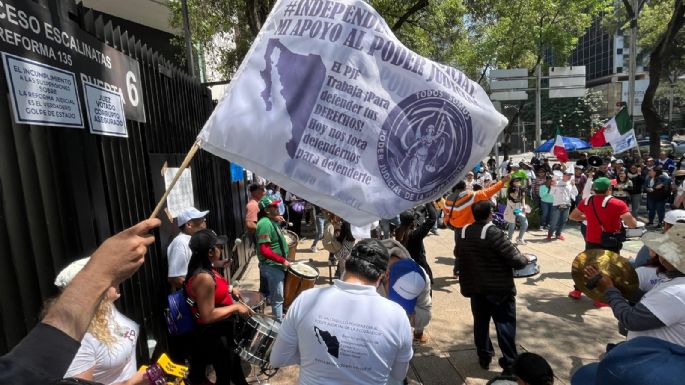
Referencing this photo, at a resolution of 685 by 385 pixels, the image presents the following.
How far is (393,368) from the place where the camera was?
2377mm

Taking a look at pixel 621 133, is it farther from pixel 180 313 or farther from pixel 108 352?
pixel 108 352

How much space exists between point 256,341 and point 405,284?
4.68ft

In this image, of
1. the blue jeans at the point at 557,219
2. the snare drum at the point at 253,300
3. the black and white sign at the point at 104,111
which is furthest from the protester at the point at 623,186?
the black and white sign at the point at 104,111

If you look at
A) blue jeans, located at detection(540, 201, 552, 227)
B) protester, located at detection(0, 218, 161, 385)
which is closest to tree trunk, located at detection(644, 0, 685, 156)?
blue jeans, located at detection(540, 201, 552, 227)

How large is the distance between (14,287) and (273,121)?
1.91m

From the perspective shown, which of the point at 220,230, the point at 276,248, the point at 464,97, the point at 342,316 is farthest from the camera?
the point at 220,230

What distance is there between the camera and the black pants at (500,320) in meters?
4.27

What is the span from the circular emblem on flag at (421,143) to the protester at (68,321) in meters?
1.44

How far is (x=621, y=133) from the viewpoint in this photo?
12016 millimetres

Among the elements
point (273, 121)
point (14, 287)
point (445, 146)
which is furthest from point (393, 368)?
point (14, 287)

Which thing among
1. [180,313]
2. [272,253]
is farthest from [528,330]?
[180,313]

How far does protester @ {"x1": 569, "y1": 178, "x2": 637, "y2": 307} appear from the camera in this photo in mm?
5996

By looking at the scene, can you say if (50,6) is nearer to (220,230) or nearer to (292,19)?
(292,19)

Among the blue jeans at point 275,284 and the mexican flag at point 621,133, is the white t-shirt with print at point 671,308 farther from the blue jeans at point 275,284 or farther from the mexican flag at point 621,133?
the mexican flag at point 621,133
